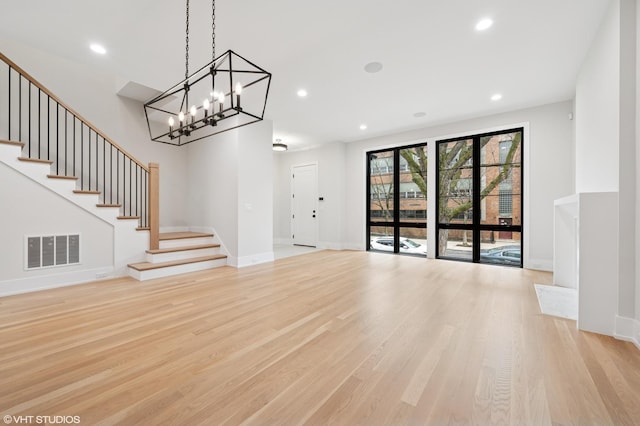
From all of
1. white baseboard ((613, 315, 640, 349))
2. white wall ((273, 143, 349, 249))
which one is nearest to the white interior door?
white wall ((273, 143, 349, 249))

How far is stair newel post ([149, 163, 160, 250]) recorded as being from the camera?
455 cm

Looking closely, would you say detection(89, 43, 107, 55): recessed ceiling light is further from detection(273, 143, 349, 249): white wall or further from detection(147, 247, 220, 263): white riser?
detection(273, 143, 349, 249): white wall

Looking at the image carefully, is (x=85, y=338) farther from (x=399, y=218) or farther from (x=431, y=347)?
(x=399, y=218)

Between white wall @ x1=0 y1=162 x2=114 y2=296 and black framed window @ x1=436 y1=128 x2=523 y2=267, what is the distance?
263 inches

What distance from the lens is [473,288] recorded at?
12.0ft

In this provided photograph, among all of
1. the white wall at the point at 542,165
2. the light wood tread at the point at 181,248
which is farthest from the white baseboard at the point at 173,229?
the white wall at the point at 542,165

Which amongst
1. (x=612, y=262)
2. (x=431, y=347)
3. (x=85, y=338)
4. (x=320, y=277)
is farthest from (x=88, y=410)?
(x=612, y=262)

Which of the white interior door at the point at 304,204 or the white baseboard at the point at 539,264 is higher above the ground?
the white interior door at the point at 304,204

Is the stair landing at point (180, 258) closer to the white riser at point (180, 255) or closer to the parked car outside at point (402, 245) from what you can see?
the white riser at point (180, 255)

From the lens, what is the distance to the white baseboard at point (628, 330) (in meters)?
2.12

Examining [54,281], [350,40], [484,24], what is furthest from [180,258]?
[484,24]

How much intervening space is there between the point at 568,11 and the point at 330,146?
17.8 ft

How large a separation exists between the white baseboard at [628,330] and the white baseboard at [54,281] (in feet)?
20.9

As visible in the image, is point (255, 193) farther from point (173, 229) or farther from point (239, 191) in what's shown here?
point (173, 229)
